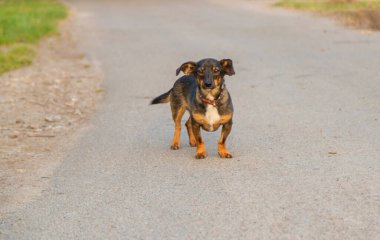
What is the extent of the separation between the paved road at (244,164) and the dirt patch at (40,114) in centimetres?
22

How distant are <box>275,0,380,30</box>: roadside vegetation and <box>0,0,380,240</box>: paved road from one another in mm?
4717

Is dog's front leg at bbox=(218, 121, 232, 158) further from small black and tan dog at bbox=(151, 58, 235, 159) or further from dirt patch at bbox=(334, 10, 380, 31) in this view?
dirt patch at bbox=(334, 10, 380, 31)

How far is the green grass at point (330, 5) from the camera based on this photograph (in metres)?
24.2

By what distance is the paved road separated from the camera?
5832 mm

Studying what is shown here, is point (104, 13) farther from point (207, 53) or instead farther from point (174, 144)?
point (174, 144)

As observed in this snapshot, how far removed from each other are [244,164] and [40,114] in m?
4.62

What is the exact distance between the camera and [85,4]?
125ft

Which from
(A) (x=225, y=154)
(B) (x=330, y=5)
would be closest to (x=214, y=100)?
(A) (x=225, y=154)

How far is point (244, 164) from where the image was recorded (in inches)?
301

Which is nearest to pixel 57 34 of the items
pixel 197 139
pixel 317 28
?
pixel 317 28

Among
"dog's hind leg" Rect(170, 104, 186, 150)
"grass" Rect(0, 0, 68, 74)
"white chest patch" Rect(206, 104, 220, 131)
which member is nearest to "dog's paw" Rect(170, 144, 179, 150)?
"dog's hind leg" Rect(170, 104, 186, 150)

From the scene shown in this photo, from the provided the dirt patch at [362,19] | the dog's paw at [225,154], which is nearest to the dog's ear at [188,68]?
the dog's paw at [225,154]

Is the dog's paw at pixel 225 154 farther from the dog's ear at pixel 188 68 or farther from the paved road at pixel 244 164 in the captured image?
the dog's ear at pixel 188 68

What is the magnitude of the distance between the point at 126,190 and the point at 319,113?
3.85 metres
